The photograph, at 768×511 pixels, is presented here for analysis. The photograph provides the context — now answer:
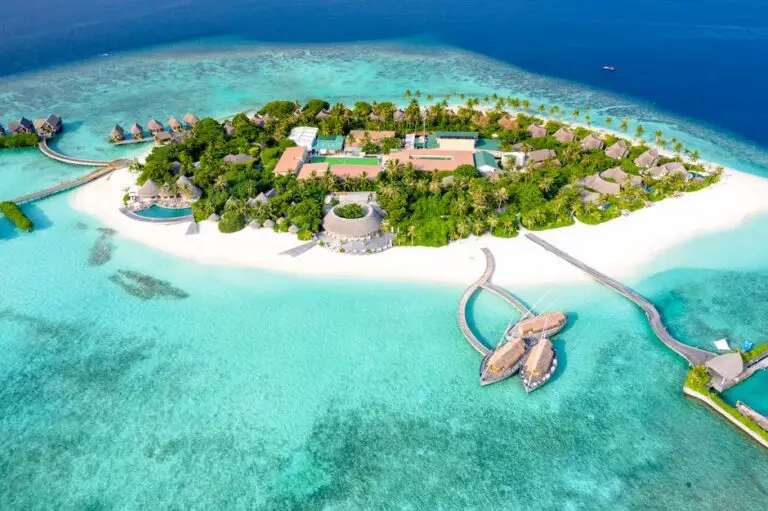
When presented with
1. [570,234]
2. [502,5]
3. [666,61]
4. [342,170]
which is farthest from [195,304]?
[502,5]

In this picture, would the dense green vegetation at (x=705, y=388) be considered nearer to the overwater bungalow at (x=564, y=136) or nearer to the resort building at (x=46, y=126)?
the overwater bungalow at (x=564, y=136)

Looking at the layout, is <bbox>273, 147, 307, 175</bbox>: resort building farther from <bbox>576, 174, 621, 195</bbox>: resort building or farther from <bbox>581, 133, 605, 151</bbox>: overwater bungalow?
<bbox>581, 133, 605, 151</bbox>: overwater bungalow

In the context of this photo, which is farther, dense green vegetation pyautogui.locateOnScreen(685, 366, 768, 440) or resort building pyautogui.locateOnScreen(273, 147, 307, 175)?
resort building pyautogui.locateOnScreen(273, 147, 307, 175)

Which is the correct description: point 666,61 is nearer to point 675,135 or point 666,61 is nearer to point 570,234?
point 675,135

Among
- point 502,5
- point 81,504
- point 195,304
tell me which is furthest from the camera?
point 502,5

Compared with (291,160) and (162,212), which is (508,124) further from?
(162,212)

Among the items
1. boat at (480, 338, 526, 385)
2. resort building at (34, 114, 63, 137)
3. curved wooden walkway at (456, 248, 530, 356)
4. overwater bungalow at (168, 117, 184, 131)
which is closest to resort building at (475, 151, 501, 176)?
curved wooden walkway at (456, 248, 530, 356)
